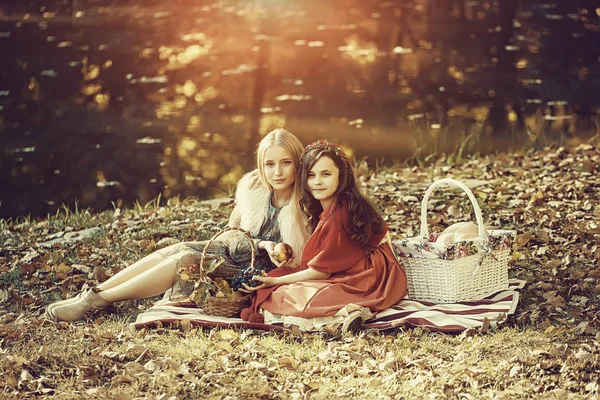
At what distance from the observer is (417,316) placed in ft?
18.0

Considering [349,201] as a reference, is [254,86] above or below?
below

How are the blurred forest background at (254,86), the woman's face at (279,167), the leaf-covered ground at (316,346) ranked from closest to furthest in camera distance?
the leaf-covered ground at (316,346) → the woman's face at (279,167) → the blurred forest background at (254,86)

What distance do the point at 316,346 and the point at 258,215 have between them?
121 centimetres

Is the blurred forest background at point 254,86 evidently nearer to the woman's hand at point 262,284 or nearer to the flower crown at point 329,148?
the woman's hand at point 262,284

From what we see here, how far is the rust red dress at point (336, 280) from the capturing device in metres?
5.53

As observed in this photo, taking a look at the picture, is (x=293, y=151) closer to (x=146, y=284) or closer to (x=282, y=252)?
(x=282, y=252)

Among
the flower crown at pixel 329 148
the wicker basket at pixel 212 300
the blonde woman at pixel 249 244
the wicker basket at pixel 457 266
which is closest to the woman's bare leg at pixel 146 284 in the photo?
the blonde woman at pixel 249 244

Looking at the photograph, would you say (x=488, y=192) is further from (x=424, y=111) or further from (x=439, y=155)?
(x=424, y=111)

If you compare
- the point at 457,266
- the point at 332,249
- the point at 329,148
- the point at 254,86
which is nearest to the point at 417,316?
the point at 457,266

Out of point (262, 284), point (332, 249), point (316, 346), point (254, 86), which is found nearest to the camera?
point (316, 346)

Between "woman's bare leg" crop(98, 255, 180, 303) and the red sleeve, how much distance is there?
35.6 inches

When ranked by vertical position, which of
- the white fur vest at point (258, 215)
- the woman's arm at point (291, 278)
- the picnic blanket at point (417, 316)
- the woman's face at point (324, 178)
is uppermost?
the woman's face at point (324, 178)

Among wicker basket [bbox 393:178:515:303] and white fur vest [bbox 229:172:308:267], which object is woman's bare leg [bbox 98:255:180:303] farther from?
wicker basket [bbox 393:178:515:303]

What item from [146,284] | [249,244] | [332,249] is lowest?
[146,284]
